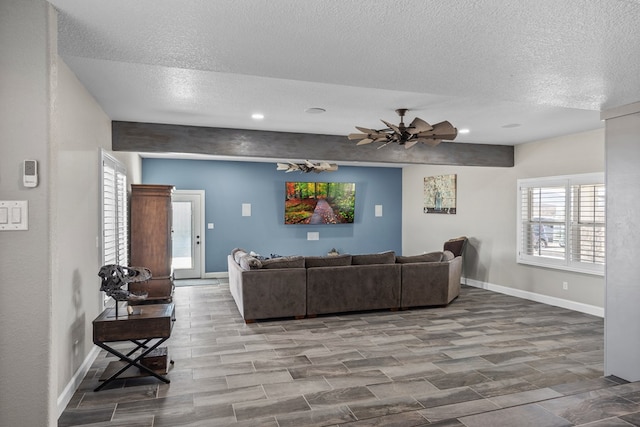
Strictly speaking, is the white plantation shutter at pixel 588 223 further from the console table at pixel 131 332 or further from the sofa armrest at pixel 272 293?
the console table at pixel 131 332

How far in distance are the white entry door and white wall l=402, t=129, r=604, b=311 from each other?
5.01 m

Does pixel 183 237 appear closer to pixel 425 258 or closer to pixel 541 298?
pixel 425 258

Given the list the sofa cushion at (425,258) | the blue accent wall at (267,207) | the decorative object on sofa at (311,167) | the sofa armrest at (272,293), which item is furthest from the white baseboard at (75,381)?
the blue accent wall at (267,207)

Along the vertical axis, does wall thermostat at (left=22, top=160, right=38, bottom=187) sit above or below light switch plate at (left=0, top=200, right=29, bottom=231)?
above

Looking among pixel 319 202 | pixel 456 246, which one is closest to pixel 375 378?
pixel 456 246

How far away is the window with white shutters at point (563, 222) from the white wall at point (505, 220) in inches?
5.5

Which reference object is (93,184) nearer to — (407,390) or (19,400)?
(19,400)

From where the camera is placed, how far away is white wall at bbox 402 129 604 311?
616cm

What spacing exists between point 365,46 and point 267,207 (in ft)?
24.7

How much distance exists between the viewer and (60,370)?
3.12 m

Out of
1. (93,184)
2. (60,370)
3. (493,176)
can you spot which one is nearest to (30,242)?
(60,370)

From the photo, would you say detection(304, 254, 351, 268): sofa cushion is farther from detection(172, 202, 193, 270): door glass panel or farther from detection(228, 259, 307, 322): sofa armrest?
detection(172, 202, 193, 270): door glass panel

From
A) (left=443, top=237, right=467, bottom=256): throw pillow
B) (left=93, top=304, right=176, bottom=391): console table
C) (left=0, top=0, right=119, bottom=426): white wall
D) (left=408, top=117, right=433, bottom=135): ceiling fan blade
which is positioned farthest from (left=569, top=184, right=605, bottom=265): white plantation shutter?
(left=0, top=0, right=119, bottom=426): white wall

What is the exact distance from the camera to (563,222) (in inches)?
254
